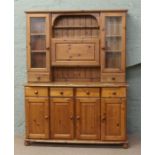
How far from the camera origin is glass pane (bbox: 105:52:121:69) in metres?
3.82

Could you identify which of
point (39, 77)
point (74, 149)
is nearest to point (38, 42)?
point (39, 77)

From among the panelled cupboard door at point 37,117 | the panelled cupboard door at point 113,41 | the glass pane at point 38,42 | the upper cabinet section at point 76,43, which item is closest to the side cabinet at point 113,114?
the panelled cupboard door at point 113,41

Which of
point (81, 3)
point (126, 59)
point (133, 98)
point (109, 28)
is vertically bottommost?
point (133, 98)

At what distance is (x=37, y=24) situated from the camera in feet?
12.7

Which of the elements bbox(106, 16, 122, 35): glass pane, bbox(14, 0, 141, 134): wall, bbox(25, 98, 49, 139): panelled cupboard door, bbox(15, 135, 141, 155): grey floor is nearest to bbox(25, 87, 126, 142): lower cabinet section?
bbox(25, 98, 49, 139): panelled cupboard door

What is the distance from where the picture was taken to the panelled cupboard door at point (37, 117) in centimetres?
367

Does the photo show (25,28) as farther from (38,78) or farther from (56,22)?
(38,78)

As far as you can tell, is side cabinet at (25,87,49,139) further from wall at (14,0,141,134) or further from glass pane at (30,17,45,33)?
glass pane at (30,17,45,33)

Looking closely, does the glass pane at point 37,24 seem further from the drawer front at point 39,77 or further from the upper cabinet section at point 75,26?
the drawer front at point 39,77

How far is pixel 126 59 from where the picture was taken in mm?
4004

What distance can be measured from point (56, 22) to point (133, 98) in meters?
1.56
